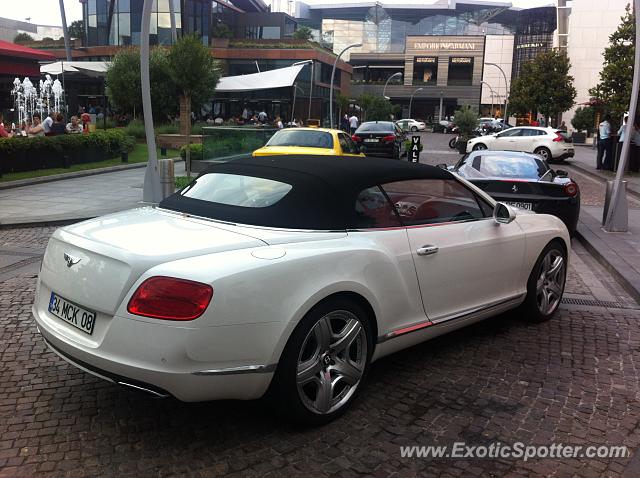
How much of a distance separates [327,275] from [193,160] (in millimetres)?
16379

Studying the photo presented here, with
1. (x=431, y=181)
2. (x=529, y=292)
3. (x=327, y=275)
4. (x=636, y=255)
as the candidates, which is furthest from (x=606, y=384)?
(x=636, y=255)

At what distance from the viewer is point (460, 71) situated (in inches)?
3917

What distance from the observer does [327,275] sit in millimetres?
3213

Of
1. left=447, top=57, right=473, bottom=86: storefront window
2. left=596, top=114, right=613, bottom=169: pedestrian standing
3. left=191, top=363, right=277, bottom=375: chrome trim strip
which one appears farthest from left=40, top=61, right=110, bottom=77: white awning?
left=447, top=57, right=473, bottom=86: storefront window

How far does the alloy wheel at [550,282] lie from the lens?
520cm

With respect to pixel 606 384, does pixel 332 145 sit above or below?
above

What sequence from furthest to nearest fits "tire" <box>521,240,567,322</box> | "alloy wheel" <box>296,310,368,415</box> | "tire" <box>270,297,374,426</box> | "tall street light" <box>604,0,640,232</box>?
1. "tall street light" <box>604,0,640,232</box>
2. "tire" <box>521,240,567,322</box>
3. "alloy wheel" <box>296,310,368,415</box>
4. "tire" <box>270,297,374,426</box>

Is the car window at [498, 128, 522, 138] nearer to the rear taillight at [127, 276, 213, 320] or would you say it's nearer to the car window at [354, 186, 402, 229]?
the car window at [354, 186, 402, 229]

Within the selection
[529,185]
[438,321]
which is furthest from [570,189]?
[438,321]

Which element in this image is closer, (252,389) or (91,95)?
(252,389)

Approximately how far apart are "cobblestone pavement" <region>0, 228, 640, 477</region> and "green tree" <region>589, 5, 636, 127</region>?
753 inches

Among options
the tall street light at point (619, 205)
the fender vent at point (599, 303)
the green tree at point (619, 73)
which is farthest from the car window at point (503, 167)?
the green tree at point (619, 73)

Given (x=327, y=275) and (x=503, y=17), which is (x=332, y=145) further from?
(x=503, y=17)

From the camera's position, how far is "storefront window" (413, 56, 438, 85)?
99.5 metres
